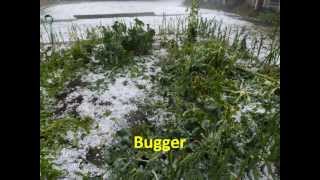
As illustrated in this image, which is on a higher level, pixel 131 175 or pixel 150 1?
pixel 150 1

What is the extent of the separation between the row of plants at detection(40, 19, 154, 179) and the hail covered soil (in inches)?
2.0

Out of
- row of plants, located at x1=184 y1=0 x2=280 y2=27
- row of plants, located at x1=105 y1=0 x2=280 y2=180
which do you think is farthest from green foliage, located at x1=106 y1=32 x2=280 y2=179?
row of plants, located at x1=184 y1=0 x2=280 y2=27

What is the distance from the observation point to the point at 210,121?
1.98m

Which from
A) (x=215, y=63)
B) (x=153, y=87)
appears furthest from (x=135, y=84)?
(x=215, y=63)

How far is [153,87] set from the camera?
7.72ft

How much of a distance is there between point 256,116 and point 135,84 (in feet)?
2.54

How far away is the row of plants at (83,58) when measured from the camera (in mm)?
2256

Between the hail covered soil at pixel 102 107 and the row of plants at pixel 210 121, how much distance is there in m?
0.08

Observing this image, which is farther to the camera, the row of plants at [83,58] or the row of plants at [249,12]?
the row of plants at [249,12]

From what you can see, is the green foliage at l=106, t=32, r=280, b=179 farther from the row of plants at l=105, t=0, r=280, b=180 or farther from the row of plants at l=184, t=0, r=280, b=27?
the row of plants at l=184, t=0, r=280, b=27

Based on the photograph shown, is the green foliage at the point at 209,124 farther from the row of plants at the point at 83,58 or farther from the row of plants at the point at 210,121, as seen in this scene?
the row of plants at the point at 83,58

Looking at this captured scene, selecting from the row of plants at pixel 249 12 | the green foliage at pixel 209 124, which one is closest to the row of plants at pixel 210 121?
the green foliage at pixel 209 124

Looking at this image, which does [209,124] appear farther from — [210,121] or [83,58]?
[83,58]
